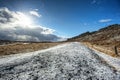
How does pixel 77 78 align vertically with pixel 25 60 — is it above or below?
below

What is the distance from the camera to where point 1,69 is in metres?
26.3

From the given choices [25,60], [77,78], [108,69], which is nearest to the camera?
[77,78]

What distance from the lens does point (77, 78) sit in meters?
22.3

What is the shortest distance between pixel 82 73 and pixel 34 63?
844 cm

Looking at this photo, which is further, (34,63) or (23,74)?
(34,63)

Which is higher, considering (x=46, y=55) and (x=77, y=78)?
(x=46, y=55)

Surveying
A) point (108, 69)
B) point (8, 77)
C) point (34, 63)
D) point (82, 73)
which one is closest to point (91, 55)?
point (108, 69)

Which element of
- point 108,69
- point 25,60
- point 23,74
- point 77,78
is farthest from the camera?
point 25,60

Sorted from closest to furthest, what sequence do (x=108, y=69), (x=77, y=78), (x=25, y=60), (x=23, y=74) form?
1. (x=77, y=78)
2. (x=23, y=74)
3. (x=108, y=69)
4. (x=25, y=60)

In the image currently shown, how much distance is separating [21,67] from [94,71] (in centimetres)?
1139

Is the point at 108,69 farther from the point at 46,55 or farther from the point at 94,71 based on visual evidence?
the point at 46,55

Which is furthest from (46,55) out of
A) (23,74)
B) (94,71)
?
(94,71)

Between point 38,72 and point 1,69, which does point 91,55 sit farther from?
point 1,69

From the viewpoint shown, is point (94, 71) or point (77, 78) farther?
point (94, 71)
